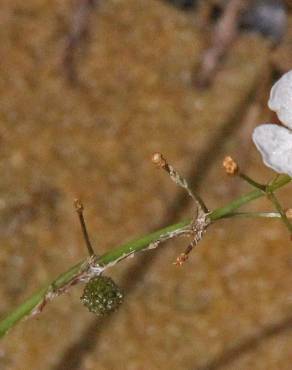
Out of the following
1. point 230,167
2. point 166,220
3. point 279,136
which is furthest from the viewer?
point 166,220

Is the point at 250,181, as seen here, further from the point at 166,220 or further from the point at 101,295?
the point at 166,220

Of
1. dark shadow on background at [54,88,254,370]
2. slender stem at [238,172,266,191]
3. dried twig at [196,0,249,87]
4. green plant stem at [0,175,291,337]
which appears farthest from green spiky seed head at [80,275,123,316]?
dried twig at [196,0,249,87]

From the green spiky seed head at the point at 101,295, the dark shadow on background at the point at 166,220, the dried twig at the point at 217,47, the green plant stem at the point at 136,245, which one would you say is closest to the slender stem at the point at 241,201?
the green plant stem at the point at 136,245

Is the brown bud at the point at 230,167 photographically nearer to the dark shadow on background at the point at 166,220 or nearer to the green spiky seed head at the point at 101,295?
the green spiky seed head at the point at 101,295

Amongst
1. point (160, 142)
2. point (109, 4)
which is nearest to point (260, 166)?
point (160, 142)

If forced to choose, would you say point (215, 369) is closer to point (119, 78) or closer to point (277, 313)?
point (277, 313)

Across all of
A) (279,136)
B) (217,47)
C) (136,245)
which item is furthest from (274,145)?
(217,47)
